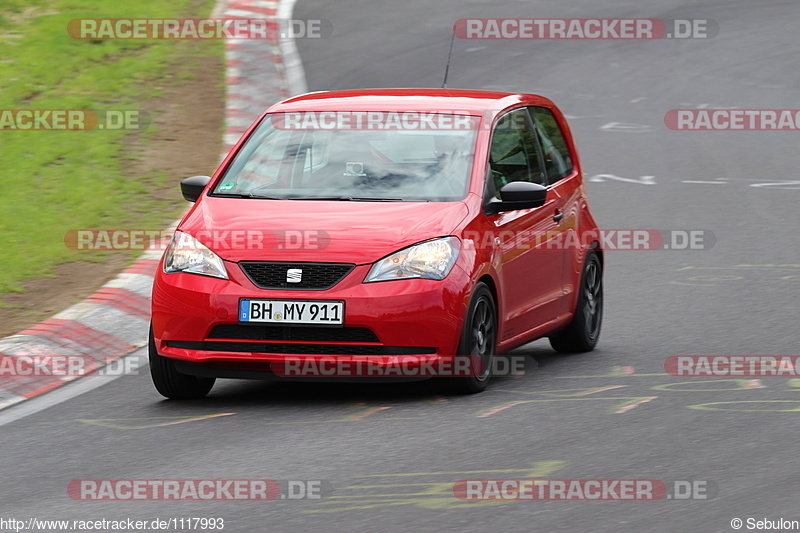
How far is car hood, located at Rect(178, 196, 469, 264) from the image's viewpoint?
27.3 ft

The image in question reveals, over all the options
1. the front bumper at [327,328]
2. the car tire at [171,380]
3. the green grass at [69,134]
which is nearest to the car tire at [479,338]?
the front bumper at [327,328]

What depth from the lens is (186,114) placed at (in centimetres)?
1767

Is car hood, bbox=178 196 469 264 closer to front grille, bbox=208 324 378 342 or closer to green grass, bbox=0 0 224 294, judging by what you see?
front grille, bbox=208 324 378 342

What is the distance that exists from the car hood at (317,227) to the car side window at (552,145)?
1.71 meters

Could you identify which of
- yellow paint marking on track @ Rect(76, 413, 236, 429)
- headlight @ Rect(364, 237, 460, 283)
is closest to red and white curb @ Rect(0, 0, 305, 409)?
yellow paint marking on track @ Rect(76, 413, 236, 429)

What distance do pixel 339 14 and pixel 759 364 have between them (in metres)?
16.1

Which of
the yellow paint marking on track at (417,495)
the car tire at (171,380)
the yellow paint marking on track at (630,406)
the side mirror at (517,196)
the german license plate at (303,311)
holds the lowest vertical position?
the yellow paint marking on track at (417,495)

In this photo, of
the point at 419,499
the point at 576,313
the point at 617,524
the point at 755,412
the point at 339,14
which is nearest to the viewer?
the point at 617,524

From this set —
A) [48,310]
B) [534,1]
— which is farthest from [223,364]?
[534,1]

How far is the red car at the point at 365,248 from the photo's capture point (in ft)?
27.3

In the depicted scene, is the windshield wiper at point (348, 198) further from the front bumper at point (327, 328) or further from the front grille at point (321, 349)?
the front grille at point (321, 349)

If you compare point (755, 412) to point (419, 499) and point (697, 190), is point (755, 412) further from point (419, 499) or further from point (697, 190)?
point (697, 190)

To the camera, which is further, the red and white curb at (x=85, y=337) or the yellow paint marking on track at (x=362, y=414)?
the red and white curb at (x=85, y=337)

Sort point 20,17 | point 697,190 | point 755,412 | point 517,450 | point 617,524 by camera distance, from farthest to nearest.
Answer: point 20,17 < point 697,190 < point 755,412 < point 517,450 < point 617,524
